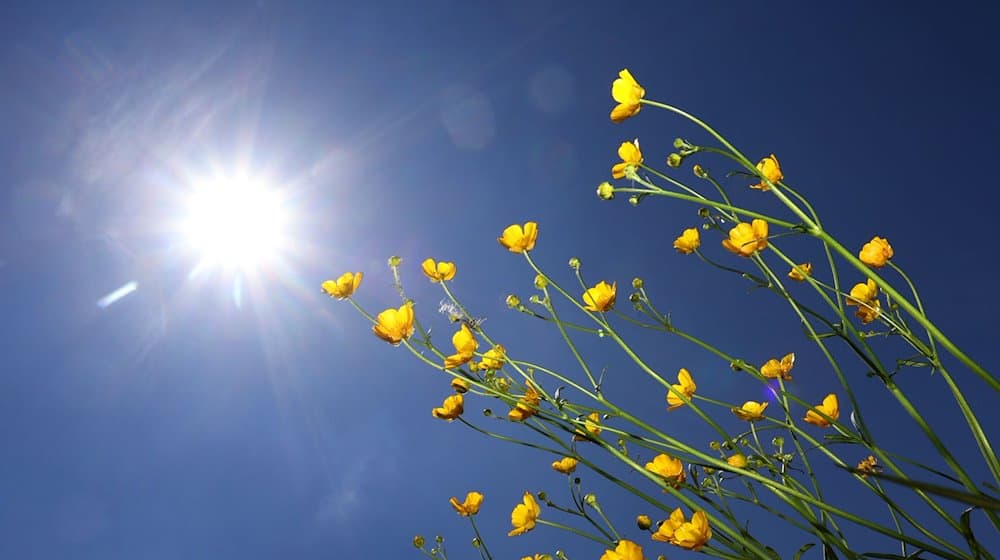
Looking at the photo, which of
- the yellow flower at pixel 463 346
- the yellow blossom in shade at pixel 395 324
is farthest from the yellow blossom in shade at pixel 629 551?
the yellow blossom in shade at pixel 395 324

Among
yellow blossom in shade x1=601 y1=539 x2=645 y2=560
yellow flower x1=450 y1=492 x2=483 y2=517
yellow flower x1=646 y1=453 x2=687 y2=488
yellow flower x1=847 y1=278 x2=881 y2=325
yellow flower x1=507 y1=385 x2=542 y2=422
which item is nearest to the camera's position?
yellow blossom in shade x1=601 y1=539 x2=645 y2=560

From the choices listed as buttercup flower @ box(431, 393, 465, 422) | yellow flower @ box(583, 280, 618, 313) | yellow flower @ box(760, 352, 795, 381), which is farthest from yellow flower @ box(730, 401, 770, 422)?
buttercup flower @ box(431, 393, 465, 422)

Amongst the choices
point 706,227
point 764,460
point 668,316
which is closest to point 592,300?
point 668,316

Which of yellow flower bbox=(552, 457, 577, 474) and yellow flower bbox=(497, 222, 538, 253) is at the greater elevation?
yellow flower bbox=(497, 222, 538, 253)

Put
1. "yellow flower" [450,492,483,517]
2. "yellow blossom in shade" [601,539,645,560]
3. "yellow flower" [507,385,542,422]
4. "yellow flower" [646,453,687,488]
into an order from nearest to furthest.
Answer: "yellow blossom in shade" [601,539,645,560] < "yellow flower" [507,385,542,422] < "yellow flower" [646,453,687,488] < "yellow flower" [450,492,483,517]

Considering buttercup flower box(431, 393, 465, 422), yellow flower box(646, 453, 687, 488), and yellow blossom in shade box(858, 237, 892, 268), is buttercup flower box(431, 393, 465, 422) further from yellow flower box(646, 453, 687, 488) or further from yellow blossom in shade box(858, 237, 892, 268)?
yellow blossom in shade box(858, 237, 892, 268)

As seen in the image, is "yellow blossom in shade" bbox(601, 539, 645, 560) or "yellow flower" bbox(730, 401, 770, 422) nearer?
"yellow blossom in shade" bbox(601, 539, 645, 560)

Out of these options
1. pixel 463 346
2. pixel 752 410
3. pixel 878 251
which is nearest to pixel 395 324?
pixel 463 346

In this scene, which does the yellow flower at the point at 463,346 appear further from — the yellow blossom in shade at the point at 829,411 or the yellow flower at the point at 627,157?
the yellow blossom in shade at the point at 829,411

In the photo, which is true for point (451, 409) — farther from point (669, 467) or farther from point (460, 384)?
point (669, 467)
